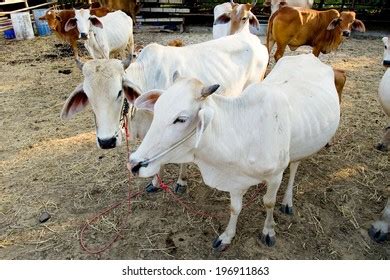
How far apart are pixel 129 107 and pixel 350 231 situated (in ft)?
8.21

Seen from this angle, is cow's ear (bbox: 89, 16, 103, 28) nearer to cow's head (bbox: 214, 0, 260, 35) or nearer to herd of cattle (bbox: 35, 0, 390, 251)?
cow's head (bbox: 214, 0, 260, 35)

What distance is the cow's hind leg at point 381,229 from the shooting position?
334 cm

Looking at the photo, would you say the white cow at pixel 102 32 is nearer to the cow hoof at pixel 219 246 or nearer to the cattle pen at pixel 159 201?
the cattle pen at pixel 159 201

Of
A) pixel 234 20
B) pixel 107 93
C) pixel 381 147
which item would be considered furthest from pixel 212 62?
pixel 234 20

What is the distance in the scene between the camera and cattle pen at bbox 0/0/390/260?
3334mm

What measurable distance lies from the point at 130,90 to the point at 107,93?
23 centimetres

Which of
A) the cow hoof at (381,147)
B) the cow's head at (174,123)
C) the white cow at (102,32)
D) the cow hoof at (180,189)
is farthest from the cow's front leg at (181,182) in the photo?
the white cow at (102,32)

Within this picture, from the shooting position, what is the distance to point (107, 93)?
299cm

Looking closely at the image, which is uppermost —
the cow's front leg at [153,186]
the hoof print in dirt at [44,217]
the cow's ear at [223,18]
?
the cow's ear at [223,18]

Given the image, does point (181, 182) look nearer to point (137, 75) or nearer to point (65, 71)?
point (137, 75)

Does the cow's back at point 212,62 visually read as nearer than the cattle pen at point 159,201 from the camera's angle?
No

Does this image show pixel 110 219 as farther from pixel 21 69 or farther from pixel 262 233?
pixel 21 69
